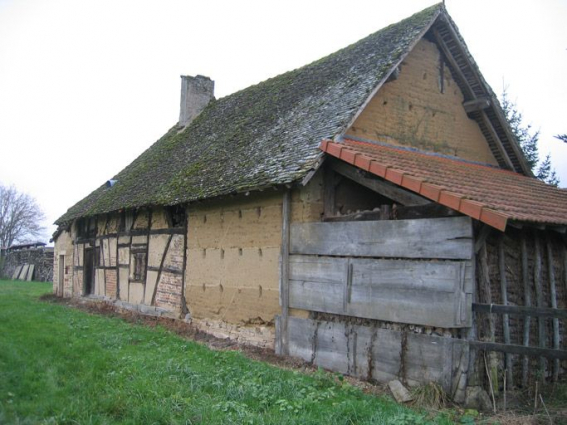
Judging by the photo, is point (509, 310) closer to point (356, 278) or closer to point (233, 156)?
point (356, 278)

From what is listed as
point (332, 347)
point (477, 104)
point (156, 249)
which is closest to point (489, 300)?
point (332, 347)

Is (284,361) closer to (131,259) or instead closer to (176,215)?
(176,215)

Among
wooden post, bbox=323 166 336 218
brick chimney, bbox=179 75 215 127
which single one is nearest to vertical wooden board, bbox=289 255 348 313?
wooden post, bbox=323 166 336 218

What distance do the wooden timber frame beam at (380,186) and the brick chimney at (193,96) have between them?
1128cm

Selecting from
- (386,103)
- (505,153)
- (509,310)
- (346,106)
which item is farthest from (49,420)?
(505,153)

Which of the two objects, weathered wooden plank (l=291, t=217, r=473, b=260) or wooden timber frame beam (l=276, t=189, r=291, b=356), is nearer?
weathered wooden plank (l=291, t=217, r=473, b=260)

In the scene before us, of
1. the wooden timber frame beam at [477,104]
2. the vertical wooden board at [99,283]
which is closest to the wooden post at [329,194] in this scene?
the wooden timber frame beam at [477,104]

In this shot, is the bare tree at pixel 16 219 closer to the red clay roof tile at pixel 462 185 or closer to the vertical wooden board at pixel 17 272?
the vertical wooden board at pixel 17 272

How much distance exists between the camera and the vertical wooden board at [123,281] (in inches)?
561

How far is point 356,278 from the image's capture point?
24.4 feet

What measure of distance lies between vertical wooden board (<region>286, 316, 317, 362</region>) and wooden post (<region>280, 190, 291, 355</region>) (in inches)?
4.1

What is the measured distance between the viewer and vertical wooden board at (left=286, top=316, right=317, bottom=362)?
314 inches

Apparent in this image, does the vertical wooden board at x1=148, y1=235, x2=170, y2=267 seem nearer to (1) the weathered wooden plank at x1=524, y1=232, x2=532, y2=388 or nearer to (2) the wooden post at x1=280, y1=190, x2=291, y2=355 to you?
(2) the wooden post at x1=280, y1=190, x2=291, y2=355

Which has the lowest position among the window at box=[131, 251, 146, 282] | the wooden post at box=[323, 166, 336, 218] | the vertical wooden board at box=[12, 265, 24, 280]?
the vertical wooden board at box=[12, 265, 24, 280]
